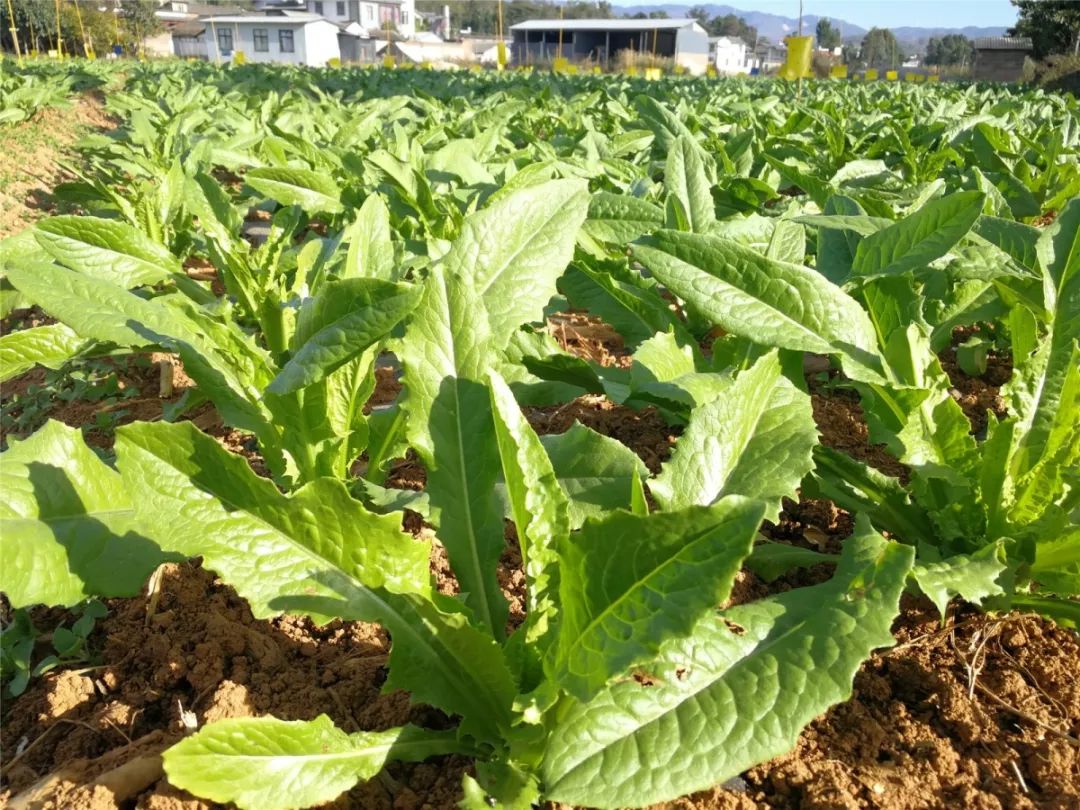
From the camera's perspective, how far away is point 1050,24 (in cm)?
3503

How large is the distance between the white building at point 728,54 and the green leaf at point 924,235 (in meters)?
84.4

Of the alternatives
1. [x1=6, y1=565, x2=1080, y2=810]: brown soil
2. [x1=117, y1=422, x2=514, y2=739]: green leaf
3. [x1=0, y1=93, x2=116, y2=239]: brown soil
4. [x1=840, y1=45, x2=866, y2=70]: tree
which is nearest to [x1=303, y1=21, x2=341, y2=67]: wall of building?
[x1=840, y1=45, x2=866, y2=70]: tree

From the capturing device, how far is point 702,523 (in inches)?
40.2

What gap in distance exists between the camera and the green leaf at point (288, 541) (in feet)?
4.15

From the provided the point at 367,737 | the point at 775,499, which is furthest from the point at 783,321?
the point at 367,737

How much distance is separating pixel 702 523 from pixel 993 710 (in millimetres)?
941

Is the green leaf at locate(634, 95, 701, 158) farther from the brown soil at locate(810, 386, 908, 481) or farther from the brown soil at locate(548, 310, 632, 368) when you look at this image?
the brown soil at locate(810, 386, 908, 481)

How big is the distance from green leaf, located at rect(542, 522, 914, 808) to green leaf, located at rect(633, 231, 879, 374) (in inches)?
21.4

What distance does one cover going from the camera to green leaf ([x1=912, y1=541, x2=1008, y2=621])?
1.41m

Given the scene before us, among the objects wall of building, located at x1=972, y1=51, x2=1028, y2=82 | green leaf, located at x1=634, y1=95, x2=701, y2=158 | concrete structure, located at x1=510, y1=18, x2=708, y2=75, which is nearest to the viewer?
green leaf, located at x1=634, y1=95, x2=701, y2=158

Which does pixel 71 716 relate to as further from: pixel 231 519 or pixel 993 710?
pixel 993 710

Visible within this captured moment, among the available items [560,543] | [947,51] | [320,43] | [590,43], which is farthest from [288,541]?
[947,51]

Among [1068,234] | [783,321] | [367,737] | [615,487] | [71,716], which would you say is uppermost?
[1068,234]

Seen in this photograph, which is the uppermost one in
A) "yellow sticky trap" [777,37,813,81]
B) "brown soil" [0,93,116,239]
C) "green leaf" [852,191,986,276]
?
"yellow sticky trap" [777,37,813,81]
